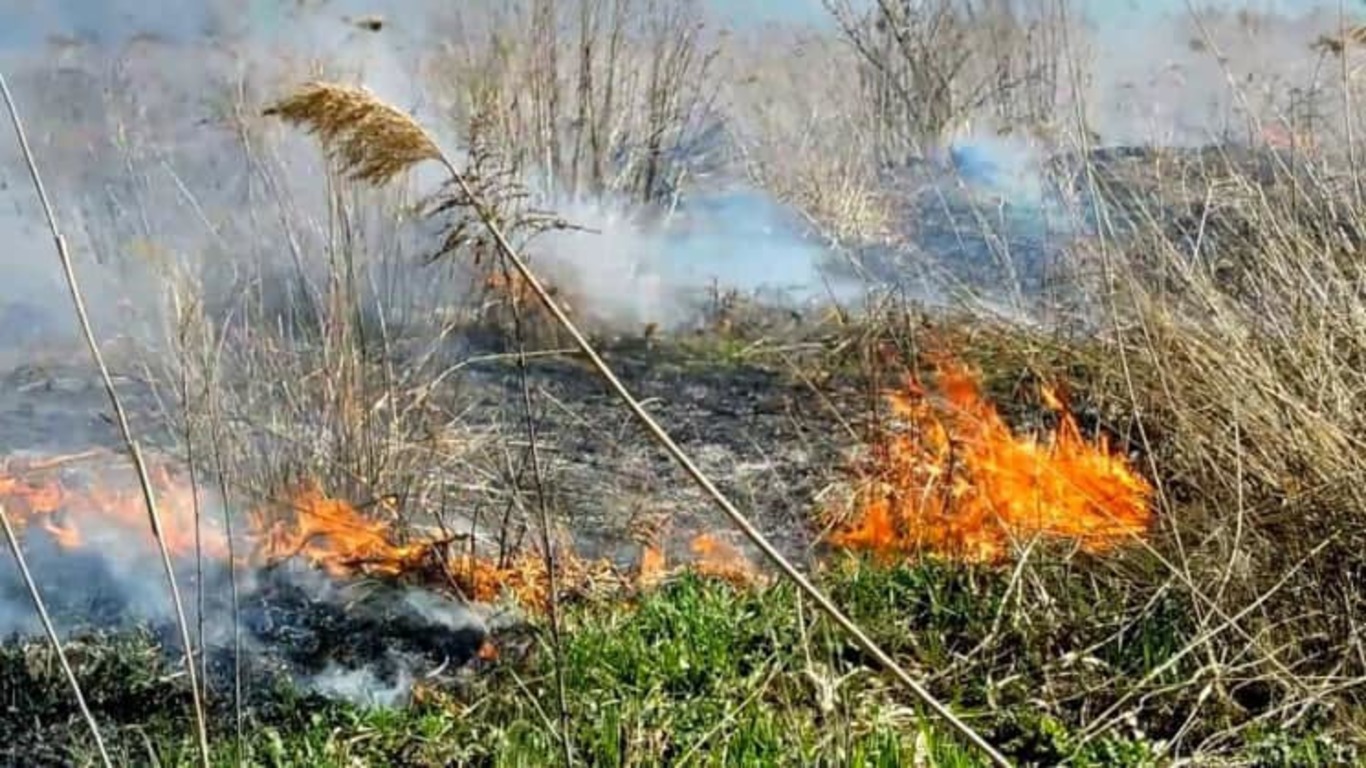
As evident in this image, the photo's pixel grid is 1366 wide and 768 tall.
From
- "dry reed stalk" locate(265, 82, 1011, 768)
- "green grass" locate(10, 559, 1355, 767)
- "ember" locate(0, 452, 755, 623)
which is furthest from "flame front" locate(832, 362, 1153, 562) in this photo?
"dry reed stalk" locate(265, 82, 1011, 768)

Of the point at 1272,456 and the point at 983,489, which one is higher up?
the point at 1272,456

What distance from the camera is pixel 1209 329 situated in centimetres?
464

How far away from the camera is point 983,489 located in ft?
16.9

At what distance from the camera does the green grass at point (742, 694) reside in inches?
146

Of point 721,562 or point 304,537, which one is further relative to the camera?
point 721,562

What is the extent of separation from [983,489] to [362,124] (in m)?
3.29

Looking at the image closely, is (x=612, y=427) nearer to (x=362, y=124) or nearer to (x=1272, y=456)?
(x=1272, y=456)

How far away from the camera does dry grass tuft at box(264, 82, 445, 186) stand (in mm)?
2184

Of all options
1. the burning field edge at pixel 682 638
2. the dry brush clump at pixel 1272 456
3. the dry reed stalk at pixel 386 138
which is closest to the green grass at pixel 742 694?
the burning field edge at pixel 682 638

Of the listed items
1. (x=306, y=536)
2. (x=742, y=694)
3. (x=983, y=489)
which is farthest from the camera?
(x=983, y=489)

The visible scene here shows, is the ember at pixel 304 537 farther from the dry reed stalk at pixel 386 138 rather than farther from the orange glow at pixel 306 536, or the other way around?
the dry reed stalk at pixel 386 138

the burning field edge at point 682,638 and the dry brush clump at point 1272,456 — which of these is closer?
the burning field edge at point 682,638

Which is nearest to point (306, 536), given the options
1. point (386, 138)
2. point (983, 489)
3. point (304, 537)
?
point (304, 537)

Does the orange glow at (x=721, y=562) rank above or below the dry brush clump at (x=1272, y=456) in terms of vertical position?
below
